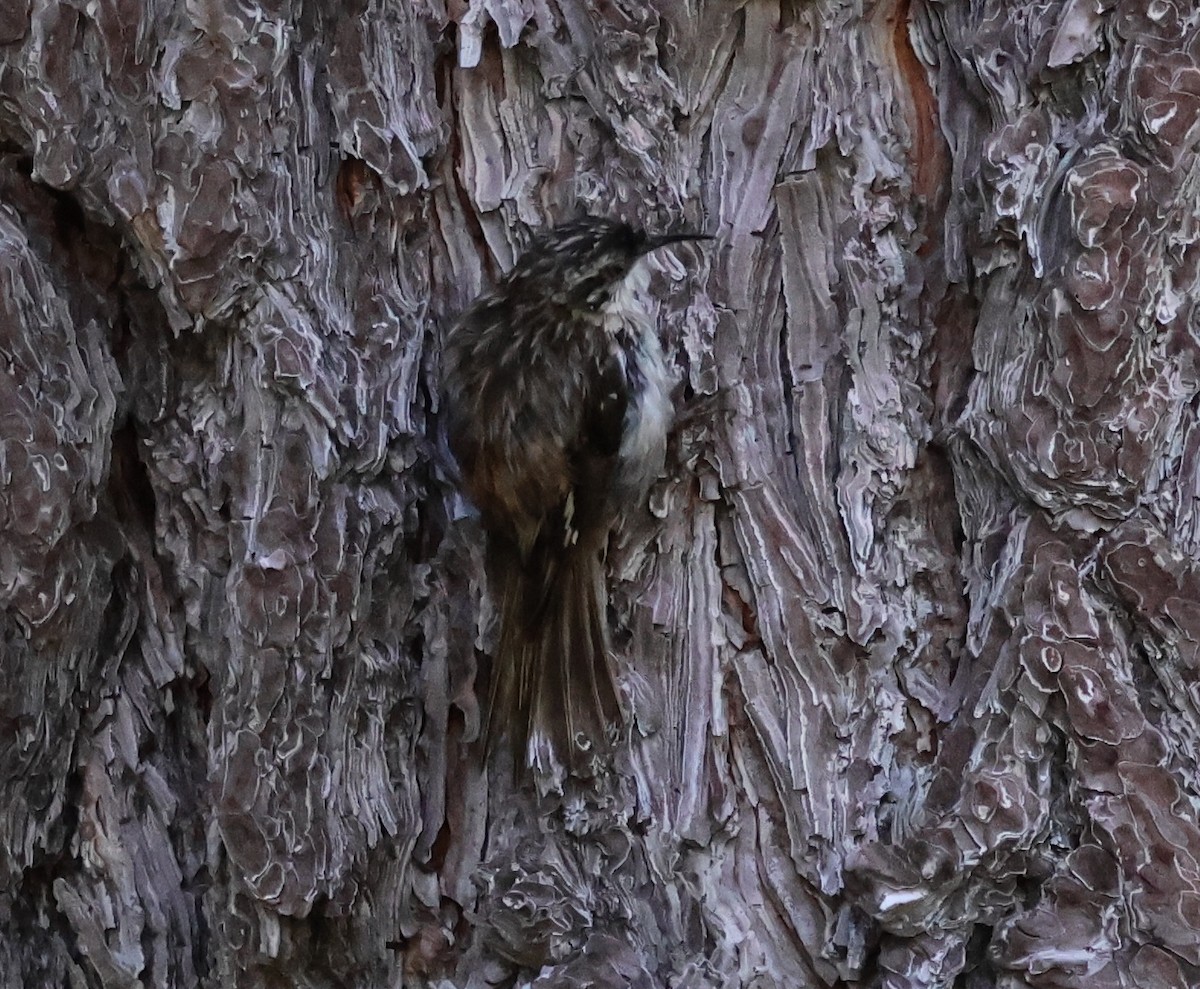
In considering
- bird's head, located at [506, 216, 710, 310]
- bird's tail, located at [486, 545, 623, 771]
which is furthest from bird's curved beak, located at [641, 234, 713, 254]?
bird's tail, located at [486, 545, 623, 771]

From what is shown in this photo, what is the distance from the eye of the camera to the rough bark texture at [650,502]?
165cm

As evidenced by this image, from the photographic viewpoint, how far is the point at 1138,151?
5.35ft

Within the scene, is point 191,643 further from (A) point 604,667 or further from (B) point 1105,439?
(B) point 1105,439

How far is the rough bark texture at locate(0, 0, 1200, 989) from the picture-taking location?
1653mm

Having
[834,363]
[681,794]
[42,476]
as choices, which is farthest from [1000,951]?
[42,476]

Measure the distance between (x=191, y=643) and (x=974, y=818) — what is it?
43.6 inches

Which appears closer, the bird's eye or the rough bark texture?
the rough bark texture

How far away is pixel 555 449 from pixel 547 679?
1.13 ft

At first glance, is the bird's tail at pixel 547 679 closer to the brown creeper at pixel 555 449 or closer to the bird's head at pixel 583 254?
the brown creeper at pixel 555 449

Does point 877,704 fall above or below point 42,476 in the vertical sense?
below

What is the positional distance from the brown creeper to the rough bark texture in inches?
1.9

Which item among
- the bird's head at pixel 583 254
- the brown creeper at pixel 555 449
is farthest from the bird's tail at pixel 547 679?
the bird's head at pixel 583 254

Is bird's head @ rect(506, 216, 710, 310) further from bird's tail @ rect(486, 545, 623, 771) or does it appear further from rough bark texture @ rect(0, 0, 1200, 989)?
bird's tail @ rect(486, 545, 623, 771)

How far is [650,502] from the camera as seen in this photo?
1875 mm
